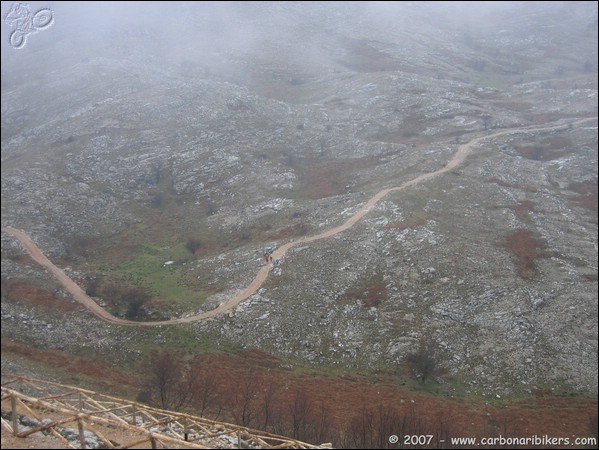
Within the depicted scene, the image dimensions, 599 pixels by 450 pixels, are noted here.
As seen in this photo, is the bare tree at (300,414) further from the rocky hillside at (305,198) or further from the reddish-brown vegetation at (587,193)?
the reddish-brown vegetation at (587,193)

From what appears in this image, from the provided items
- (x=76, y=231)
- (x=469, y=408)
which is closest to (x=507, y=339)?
(x=469, y=408)

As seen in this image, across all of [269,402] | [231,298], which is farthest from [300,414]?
[231,298]

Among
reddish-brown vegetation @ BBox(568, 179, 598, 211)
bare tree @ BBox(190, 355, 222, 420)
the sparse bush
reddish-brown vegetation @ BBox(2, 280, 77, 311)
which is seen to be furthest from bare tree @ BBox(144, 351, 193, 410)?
reddish-brown vegetation @ BBox(568, 179, 598, 211)

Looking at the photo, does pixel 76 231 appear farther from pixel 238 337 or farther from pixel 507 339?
pixel 507 339

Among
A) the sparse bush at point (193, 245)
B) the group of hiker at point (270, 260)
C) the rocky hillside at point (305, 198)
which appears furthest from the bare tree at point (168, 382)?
the sparse bush at point (193, 245)

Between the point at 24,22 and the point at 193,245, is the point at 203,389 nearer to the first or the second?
the point at 193,245

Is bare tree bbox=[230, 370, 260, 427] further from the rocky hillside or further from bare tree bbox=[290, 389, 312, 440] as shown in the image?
the rocky hillside
